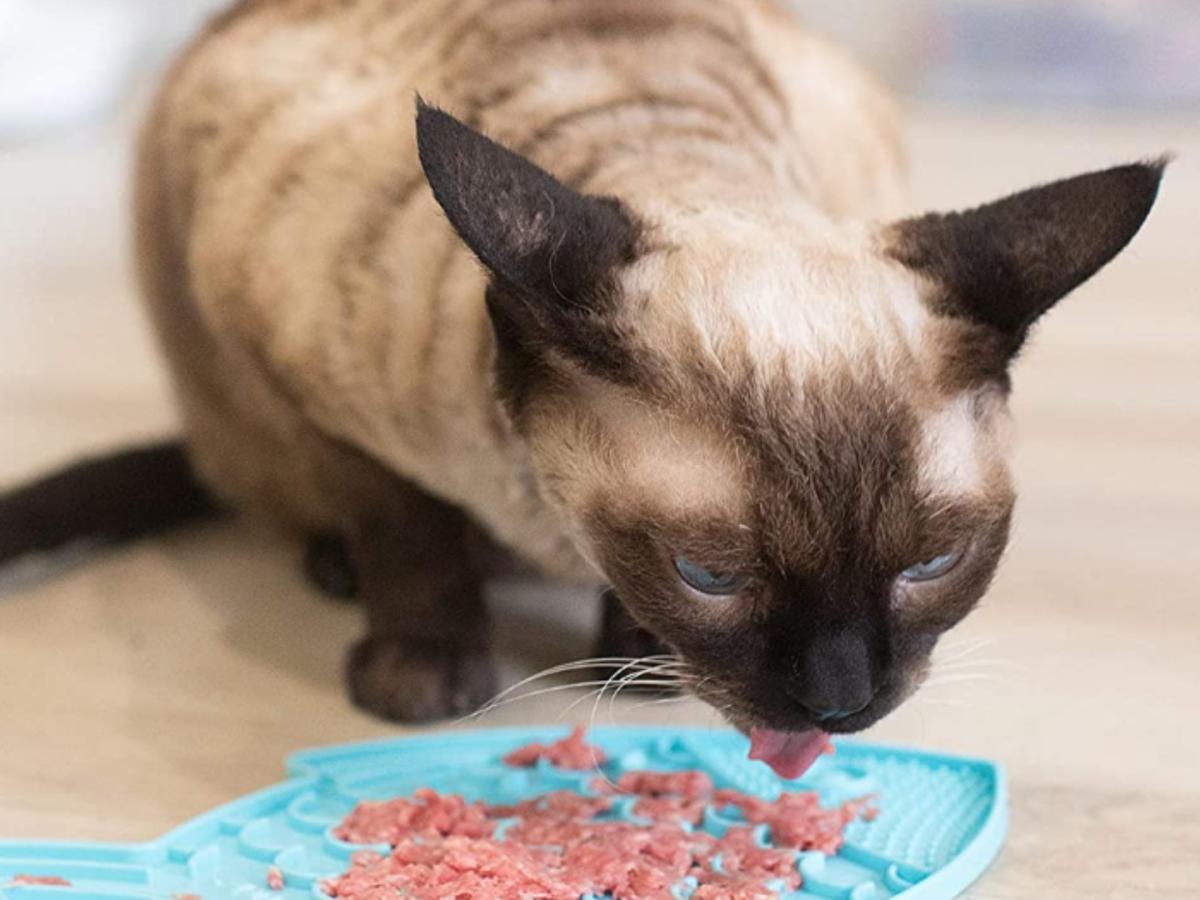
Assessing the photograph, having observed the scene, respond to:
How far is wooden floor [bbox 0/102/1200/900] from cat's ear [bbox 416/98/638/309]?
41 centimetres

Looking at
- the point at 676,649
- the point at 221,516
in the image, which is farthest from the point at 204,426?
the point at 676,649

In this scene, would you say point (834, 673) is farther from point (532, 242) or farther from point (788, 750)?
point (532, 242)

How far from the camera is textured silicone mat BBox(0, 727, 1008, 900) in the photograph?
127 centimetres

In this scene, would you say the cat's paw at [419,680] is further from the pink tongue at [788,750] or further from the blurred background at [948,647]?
the pink tongue at [788,750]

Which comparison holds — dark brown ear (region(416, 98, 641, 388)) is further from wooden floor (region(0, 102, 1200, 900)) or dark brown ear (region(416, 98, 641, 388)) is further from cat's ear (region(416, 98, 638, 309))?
wooden floor (region(0, 102, 1200, 900))

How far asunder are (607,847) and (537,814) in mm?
97

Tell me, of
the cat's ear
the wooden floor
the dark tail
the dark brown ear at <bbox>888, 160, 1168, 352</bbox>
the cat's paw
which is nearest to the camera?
the cat's ear

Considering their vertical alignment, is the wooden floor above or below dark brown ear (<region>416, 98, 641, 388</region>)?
below

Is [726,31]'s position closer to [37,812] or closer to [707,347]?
[707,347]

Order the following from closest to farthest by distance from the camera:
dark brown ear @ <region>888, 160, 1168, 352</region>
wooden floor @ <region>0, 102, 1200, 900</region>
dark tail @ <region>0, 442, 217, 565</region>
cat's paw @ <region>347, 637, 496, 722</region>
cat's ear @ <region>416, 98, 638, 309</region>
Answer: cat's ear @ <region>416, 98, 638, 309</region>
dark brown ear @ <region>888, 160, 1168, 352</region>
wooden floor @ <region>0, 102, 1200, 900</region>
cat's paw @ <region>347, 637, 496, 722</region>
dark tail @ <region>0, 442, 217, 565</region>

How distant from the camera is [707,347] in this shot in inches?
46.1

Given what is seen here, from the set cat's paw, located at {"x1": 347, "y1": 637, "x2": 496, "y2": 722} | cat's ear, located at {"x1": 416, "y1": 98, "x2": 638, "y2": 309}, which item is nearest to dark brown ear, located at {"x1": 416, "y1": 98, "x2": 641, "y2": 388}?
cat's ear, located at {"x1": 416, "y1": 98, "x2": 638, "y2": 309}

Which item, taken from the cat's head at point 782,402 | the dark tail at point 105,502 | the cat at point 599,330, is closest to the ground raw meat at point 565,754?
the cat at point 599,330

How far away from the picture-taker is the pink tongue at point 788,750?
1278 mm
